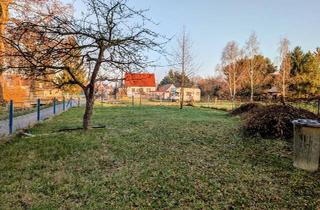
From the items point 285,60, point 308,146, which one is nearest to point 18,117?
point 308,146

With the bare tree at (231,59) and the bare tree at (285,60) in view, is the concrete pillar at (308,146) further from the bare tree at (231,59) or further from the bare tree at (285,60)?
the bare tree at (231,59)

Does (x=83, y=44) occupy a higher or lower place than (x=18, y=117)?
higher

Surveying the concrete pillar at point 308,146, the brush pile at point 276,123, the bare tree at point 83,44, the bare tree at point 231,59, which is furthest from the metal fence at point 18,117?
the bare tree at point 231,59

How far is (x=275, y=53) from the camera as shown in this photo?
3484cm

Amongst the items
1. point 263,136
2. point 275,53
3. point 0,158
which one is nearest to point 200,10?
point 263,136

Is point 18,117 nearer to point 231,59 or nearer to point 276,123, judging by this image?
point 276,123

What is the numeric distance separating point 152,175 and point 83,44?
16.5 feet

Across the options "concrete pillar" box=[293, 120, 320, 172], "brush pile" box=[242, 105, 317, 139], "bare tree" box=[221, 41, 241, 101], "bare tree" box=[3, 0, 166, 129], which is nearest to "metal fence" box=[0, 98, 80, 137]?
"bare tree" box=[3, 0, 166, 129]

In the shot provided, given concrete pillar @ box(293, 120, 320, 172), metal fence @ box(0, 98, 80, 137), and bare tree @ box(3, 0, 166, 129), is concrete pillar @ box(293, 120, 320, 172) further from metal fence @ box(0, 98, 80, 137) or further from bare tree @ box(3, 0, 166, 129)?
metal fence @ box(0, 98, 80, 137)

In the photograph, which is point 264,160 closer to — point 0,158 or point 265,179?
point 265,179

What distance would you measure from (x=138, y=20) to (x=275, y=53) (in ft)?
104

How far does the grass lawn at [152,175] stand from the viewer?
3.32m

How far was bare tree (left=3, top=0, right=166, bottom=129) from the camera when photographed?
23.7 feet

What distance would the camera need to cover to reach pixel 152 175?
4.22 meters
